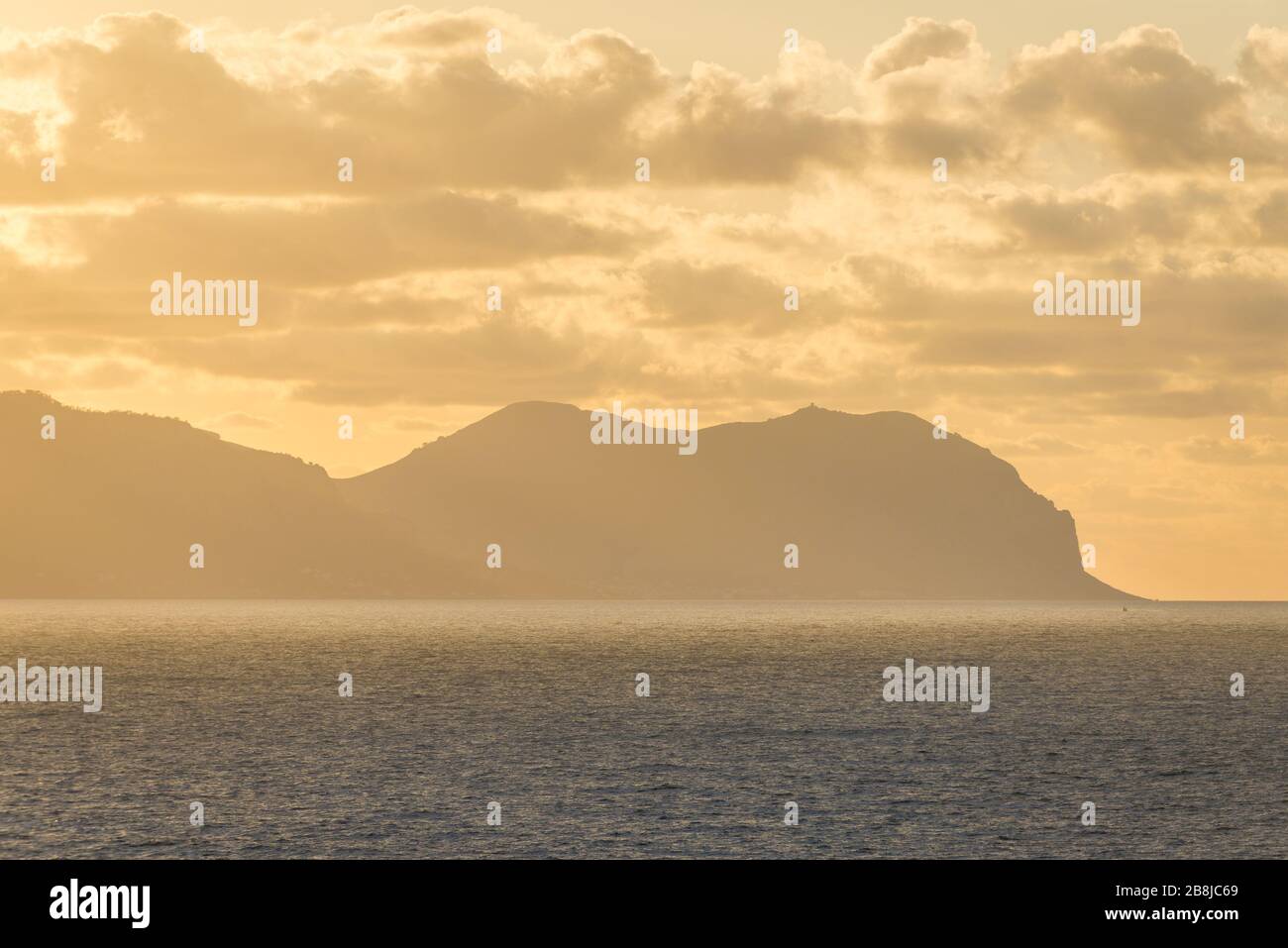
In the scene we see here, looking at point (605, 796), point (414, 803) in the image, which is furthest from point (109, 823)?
point (605, 796)

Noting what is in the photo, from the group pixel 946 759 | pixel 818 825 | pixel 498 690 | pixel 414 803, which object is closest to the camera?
pixel 818 825

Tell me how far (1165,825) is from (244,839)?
52907 millimetres

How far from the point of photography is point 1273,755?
115 meters
